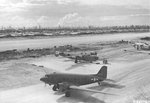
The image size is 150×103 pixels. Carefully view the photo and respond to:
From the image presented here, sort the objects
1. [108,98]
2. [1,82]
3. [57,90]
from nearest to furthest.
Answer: [108,98], [57,90], [1,82]

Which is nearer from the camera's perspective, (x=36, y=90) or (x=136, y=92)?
(x=136, y=92)

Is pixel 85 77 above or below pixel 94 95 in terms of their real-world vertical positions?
Answer: above

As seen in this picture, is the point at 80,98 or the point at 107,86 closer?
the point at 80,98

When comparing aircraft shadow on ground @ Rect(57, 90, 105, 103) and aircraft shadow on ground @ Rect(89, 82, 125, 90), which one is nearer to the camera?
aircraft shadow on ground @ Rect(57, 90, 105, 103)

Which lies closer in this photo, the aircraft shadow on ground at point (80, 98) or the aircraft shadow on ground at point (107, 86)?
the aircraft shadow on ground at point (80, 98)

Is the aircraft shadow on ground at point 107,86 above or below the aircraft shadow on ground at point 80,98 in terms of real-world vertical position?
above

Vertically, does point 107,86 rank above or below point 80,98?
above

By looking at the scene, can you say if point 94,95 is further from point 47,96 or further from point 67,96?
point 47,96

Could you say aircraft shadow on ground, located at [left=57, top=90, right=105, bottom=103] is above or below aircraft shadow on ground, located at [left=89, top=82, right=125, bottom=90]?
below

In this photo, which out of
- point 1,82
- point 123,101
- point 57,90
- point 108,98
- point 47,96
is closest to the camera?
point 123,101

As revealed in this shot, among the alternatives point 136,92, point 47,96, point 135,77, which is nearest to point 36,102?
point 47,96
